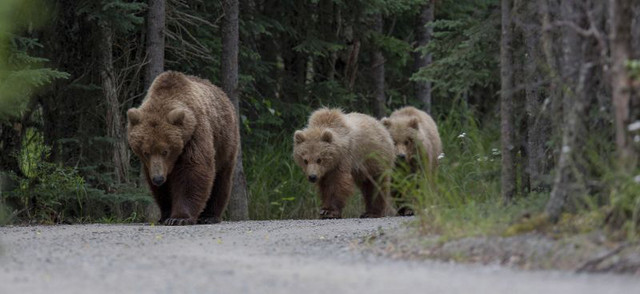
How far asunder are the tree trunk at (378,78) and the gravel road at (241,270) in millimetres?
9571

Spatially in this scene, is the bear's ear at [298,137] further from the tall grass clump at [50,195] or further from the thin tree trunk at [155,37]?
the tall grass clump at [50,195]

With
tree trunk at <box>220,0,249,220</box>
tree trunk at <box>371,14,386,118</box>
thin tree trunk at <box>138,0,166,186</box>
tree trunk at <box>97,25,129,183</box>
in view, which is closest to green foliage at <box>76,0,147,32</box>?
thin tree trunk at <box>138,0,166,186</box>

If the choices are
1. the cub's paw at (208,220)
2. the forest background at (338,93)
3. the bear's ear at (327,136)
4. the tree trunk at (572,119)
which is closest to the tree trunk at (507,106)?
the forest background at (338,93)

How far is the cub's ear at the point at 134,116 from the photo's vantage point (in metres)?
12.0

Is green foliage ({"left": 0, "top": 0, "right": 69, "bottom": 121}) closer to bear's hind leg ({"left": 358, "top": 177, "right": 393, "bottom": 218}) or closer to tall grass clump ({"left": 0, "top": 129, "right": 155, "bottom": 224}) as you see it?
tall grass clump ({"left": 0, "top": 129, "right": 155, "bottom": 224})

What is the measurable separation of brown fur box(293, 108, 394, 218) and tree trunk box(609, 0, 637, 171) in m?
6.85

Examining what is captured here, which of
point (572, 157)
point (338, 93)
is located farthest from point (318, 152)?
point (572, 157)

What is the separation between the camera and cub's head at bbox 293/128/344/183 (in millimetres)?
14320

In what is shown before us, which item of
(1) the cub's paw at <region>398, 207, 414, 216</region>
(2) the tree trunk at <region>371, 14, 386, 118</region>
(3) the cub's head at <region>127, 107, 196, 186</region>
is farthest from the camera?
(2) the tree trunk at <region>371, 14, 386, 118</region>

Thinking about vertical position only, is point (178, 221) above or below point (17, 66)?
below

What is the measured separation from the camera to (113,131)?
1478 cm

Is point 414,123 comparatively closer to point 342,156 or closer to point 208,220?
point 342,156

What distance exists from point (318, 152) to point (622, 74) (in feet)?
24.8

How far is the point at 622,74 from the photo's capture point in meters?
7.05
